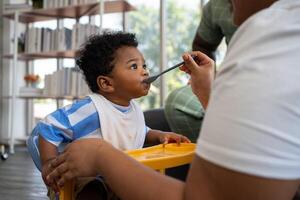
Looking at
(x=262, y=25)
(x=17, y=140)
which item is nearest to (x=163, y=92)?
(x=17, y=140)

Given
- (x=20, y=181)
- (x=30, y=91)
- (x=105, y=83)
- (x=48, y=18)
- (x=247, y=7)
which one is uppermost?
Result: (x=48, y=18)

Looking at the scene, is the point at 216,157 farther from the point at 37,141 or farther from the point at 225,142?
the point at 37,141

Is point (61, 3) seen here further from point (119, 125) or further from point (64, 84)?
point (119, 125)

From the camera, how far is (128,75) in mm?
1114

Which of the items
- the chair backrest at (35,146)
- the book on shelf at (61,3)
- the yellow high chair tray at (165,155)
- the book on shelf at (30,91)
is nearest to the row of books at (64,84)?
the book on shelf at (30,91)

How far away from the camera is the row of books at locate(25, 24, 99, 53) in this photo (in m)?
3.65

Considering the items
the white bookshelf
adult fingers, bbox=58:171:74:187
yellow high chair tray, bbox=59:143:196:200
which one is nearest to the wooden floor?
the white bookshelf

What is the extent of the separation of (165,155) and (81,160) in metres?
0.25

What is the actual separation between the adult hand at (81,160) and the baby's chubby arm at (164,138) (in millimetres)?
405

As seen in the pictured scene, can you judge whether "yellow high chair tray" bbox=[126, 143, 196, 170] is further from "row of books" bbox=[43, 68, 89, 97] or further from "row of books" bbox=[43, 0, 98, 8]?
"row of books" bbox=[43, 0, 98, 8]

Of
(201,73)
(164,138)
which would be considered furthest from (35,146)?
(201,73)

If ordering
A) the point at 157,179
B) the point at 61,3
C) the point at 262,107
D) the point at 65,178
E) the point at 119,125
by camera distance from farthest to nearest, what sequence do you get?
the point at 61,3, the point at 119,125, the point at 65,178, the point at 157,179, the point at 262,107

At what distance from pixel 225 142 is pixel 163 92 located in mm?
3287

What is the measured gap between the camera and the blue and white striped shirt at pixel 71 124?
97cm
